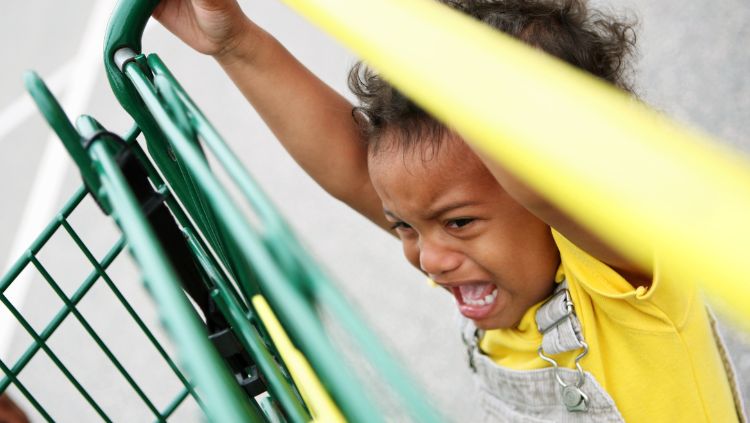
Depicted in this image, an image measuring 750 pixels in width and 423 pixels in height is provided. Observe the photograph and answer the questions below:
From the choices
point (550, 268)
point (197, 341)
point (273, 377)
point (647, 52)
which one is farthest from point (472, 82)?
point (647, 52)

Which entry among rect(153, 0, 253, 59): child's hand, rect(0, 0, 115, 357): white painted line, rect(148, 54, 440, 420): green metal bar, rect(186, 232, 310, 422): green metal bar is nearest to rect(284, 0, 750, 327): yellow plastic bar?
rect(148, 54, 440, 420): green metal bar

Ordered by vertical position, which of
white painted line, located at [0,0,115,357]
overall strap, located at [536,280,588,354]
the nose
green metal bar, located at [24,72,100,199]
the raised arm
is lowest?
overall strap, located at [536,280,588,354]

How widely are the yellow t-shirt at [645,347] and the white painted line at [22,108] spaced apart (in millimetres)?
3459

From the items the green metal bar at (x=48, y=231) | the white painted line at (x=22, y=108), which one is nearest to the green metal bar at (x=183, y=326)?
the green metal bar at (x=48, y=231)

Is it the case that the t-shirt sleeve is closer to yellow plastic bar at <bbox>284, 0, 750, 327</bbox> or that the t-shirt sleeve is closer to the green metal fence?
the green metal fence

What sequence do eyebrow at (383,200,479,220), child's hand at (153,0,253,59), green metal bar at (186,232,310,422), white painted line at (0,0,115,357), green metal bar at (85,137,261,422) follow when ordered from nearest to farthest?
green metal bar at (85,137,261,422) → green metal bar at (186,232,310,422) → eyebrow at (383,200,479,220) → child's hand at (153,0,253,59) → white painted line at (0,0,115,357)


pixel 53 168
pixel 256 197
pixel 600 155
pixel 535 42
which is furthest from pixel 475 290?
pixel 53 168

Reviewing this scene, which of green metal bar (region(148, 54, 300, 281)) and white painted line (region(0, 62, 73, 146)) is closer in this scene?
green metal bar (region(148, 54, 300, 281))

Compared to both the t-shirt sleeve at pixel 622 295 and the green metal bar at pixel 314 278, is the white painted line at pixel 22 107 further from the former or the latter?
the green metal bar at pixel 314 278

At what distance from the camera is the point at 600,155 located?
0.34 m

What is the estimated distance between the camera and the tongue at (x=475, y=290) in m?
1.13

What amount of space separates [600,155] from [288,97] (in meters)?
1.04

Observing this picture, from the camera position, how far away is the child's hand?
120 centimetres

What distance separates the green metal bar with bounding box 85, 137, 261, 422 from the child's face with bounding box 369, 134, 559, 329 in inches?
19.9
